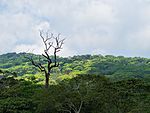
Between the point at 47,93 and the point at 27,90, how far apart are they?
36.3ft

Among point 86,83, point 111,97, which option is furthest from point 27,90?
point 111,97

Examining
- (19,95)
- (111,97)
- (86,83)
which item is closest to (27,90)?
(19,95)

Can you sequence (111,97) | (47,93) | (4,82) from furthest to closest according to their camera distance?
(4,82), (47,93), (111,97)

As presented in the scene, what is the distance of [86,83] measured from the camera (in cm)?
4400

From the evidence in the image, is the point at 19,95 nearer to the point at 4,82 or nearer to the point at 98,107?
the point at 4,82

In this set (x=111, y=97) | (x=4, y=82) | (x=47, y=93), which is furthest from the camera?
(x=4, y=82)

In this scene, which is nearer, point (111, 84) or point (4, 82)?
point (111, 84)

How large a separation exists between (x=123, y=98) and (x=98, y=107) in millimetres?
3395

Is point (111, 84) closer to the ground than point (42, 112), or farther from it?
farther from it

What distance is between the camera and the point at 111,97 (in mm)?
41969

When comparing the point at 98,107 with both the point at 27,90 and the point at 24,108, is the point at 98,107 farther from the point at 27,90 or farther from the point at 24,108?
the point at 27,90

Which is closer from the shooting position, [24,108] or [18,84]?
[24,108]

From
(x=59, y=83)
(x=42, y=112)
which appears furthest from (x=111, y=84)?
(x=42, y=112)

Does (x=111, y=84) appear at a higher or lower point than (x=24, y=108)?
higher
